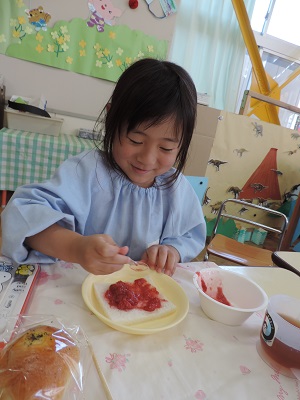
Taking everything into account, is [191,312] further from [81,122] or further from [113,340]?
[81,122]

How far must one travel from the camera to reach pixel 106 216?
29.6 inches

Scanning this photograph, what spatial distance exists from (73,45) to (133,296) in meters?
2.07

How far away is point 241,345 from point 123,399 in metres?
0.22

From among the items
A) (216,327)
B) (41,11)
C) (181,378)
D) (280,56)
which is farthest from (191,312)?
(280,56)

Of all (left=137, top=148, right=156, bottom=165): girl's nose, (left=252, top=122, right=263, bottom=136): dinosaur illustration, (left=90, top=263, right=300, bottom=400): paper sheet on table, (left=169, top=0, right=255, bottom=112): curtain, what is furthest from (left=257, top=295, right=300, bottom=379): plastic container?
(left=169, top=0, right=255, bottom=112): curtain

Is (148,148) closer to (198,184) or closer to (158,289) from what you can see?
(158,289)

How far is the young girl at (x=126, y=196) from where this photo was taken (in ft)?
1.74

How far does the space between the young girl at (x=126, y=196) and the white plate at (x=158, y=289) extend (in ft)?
0.13

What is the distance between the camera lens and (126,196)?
764mm

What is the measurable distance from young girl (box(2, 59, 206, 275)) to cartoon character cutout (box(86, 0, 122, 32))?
5.71ft

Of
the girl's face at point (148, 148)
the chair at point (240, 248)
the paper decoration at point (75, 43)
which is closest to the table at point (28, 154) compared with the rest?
the paper decoration at point (75, 43)

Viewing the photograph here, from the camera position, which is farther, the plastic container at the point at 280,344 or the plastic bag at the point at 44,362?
the plastic container at the point at 280,344

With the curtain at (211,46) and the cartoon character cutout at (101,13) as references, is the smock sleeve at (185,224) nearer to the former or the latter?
the cartoon character cutout at (101,13)

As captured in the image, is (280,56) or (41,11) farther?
(280,56)
